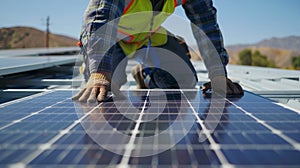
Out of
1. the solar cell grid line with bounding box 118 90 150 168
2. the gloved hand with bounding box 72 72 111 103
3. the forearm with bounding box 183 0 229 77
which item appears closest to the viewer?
the solar cell grid line with bounding box 118 90 150 168

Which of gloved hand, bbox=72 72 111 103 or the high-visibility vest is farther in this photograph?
the high-visibility vest

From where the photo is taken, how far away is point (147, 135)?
1.13m

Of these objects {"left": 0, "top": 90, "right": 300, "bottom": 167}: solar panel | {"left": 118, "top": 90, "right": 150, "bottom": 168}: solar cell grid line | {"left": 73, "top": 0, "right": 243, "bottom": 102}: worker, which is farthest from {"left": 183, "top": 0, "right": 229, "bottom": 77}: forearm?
{"left": 118, "top": 90, "right": 150, "bottom": 168}: solar cell grid line

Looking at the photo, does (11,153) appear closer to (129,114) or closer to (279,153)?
(129,114)

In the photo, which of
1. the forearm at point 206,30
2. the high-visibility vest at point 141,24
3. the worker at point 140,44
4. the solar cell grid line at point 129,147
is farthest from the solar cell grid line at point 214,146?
the high-visibility vest at point 141,24

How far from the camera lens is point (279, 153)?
3.04 ft

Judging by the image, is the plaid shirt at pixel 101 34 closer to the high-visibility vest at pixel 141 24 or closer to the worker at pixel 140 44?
the worker at pixel 140 44

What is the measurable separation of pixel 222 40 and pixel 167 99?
3.59 feet

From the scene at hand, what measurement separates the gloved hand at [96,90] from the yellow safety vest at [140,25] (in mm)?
991

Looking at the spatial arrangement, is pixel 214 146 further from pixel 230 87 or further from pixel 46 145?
pixel 230 87

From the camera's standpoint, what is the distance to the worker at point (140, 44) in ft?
6.63

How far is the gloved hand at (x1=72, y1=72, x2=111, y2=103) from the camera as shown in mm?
1793

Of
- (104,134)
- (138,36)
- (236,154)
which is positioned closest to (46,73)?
(138,36)

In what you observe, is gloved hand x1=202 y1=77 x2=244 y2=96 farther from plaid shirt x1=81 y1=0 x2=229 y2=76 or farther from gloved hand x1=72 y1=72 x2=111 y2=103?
gloved hand x1=72 y1=72 x2=111 y2=103
